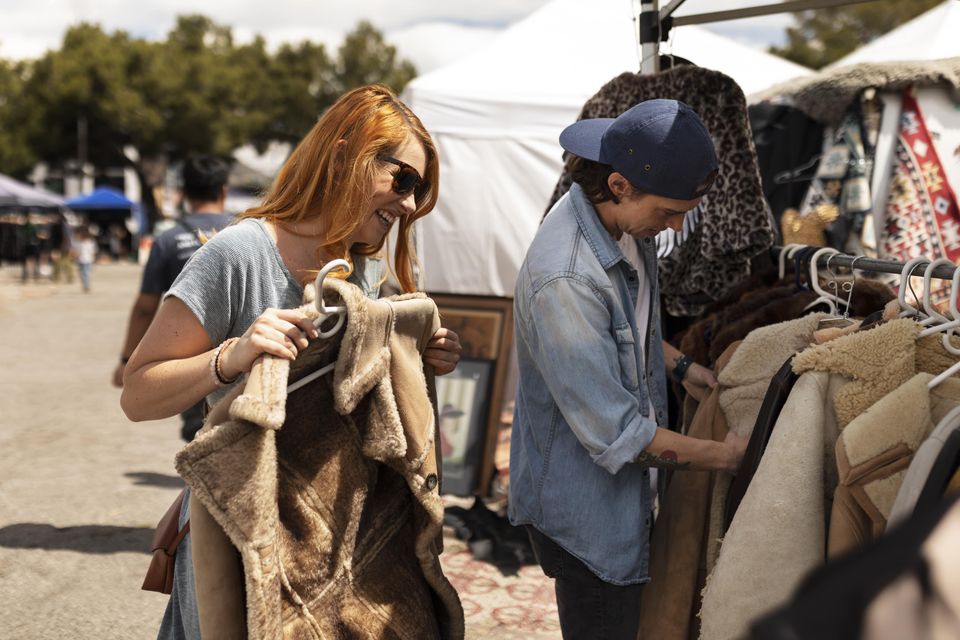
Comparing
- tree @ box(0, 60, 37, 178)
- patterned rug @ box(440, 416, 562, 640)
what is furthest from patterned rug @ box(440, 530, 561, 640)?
tree @ box(0, 60, 37, 178)

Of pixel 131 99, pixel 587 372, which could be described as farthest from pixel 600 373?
pixel 131 99

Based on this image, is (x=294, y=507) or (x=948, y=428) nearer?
(x=948, y=428)

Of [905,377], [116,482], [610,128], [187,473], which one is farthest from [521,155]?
[187,473]

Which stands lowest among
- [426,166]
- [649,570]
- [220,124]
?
[649,570]

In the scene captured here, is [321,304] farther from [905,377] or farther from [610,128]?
[905,377]

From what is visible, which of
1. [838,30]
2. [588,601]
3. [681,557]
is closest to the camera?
[588,601]

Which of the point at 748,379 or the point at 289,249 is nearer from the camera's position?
the point at 289,249

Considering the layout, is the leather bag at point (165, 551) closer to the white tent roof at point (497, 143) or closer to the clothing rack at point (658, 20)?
the clothing rack at point (658, 20)

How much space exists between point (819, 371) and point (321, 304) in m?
1.09

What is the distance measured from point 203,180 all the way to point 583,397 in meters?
3.42

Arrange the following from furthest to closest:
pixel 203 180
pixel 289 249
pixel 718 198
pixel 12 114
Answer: pixel 12 114, pixel 203 180, pixel 718 198, pixel 289 249

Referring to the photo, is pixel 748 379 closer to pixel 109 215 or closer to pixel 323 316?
pixel 323 316

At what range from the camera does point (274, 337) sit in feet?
5.34

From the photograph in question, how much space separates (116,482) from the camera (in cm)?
626
